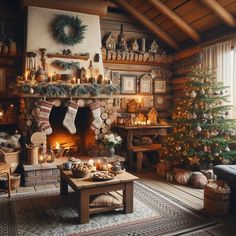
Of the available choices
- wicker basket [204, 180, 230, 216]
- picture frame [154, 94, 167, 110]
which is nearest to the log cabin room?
wicker basket [204, 180, 230, 216]

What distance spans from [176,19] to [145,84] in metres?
1.66

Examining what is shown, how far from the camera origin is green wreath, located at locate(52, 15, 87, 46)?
508 cm

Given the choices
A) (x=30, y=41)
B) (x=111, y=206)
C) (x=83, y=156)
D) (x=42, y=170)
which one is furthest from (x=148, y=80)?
(x=111, y=206)

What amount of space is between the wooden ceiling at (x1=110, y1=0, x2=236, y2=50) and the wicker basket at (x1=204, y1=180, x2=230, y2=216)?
10.0 ft

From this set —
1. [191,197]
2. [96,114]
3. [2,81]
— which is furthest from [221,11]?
[2,81]

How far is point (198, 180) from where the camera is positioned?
444 cm

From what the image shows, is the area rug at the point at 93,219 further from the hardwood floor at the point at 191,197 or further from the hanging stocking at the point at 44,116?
the hanging stocking at the point at 44,116

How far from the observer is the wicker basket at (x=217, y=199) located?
10.8 ft

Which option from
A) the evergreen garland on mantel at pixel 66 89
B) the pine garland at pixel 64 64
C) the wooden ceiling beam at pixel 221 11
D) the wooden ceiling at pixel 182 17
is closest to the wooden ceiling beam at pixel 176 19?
the wooden ceiling at pixel 182 17

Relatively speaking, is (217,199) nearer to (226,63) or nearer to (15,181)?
(226,63)

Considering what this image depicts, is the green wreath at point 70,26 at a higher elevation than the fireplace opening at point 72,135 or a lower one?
higher

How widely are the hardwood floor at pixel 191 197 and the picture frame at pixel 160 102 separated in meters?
2.00

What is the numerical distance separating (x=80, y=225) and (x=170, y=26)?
4.79 meters

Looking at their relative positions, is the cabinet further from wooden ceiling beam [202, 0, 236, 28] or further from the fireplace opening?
wooden ceiling beam [202, 0, 236, 28]
